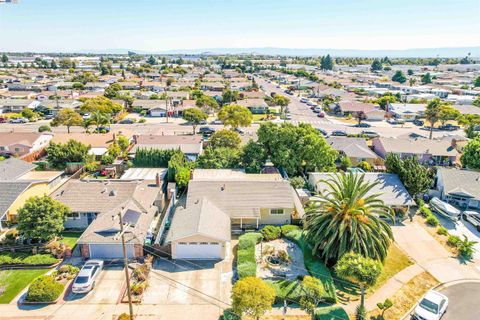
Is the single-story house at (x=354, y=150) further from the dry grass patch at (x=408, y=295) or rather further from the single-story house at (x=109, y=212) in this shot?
the single-story house at (x=109, y=212)

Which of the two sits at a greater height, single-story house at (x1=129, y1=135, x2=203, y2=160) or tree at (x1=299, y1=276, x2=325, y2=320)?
single-story house at (x1=129, y1=135, x2=203, y2=160)

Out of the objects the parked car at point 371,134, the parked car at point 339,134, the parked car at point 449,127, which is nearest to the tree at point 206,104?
the parked car at point 339,134

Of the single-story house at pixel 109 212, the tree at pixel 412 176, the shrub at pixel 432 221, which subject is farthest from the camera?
the tree at pixel 412 176

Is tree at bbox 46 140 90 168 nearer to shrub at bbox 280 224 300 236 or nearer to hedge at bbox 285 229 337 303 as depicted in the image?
shrub at bbox 280 224 300 236

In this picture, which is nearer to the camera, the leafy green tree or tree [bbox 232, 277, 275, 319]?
tree [bbox 232, 277, 275, 319]

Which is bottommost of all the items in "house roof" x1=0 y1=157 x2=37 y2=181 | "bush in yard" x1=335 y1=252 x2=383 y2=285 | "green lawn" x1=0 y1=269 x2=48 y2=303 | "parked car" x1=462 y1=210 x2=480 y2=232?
"green lawn" x1=0 y1=269 x2=48 y2=303

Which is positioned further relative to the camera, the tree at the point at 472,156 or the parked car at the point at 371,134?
the parked car at the point at 371,134

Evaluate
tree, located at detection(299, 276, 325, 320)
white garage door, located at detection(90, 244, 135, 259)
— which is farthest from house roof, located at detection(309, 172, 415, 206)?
white garage door, located at detection(90, 244, 135, 259)

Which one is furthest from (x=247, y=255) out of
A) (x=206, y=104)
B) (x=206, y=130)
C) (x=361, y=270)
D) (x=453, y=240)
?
(x=206, y=104)
